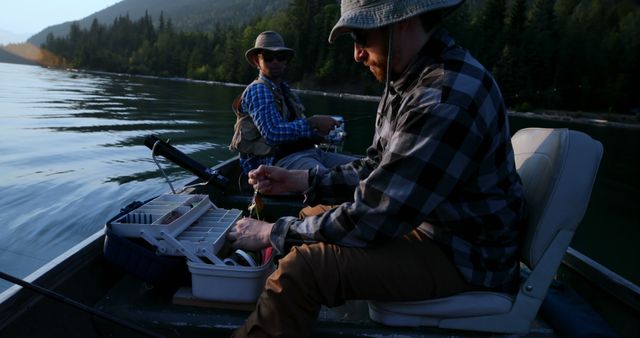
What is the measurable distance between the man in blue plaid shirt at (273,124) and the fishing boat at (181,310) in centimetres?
213

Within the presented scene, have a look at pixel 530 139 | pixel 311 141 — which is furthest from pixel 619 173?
pixel 530 139

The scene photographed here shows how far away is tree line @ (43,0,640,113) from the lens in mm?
76250

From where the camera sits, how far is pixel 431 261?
2.13 m

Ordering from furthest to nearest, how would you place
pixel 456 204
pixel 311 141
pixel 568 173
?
pixel 311 141 < pixel 568 173 < pixel 456 204

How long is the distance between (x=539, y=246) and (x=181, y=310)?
6.23 feet

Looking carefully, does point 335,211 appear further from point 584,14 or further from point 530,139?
point 584,14

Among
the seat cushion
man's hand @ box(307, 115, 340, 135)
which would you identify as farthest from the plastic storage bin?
man's hand @ box(307, 115, 340, 135)

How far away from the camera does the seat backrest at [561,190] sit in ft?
7.06

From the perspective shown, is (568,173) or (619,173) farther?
(619,173)

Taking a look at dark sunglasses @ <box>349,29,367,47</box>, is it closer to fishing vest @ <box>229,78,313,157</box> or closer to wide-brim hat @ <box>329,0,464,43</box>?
wide-brim hat @ <box>329,0,464,43</box>

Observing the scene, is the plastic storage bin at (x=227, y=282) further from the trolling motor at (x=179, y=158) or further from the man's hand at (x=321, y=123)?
the man's hand at (x=321, y=123)

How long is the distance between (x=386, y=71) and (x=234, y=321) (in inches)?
60.4

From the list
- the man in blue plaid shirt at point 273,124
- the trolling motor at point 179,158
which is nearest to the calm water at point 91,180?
the trolling motor at point 179,158

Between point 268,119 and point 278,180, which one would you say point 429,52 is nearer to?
point 278,180
